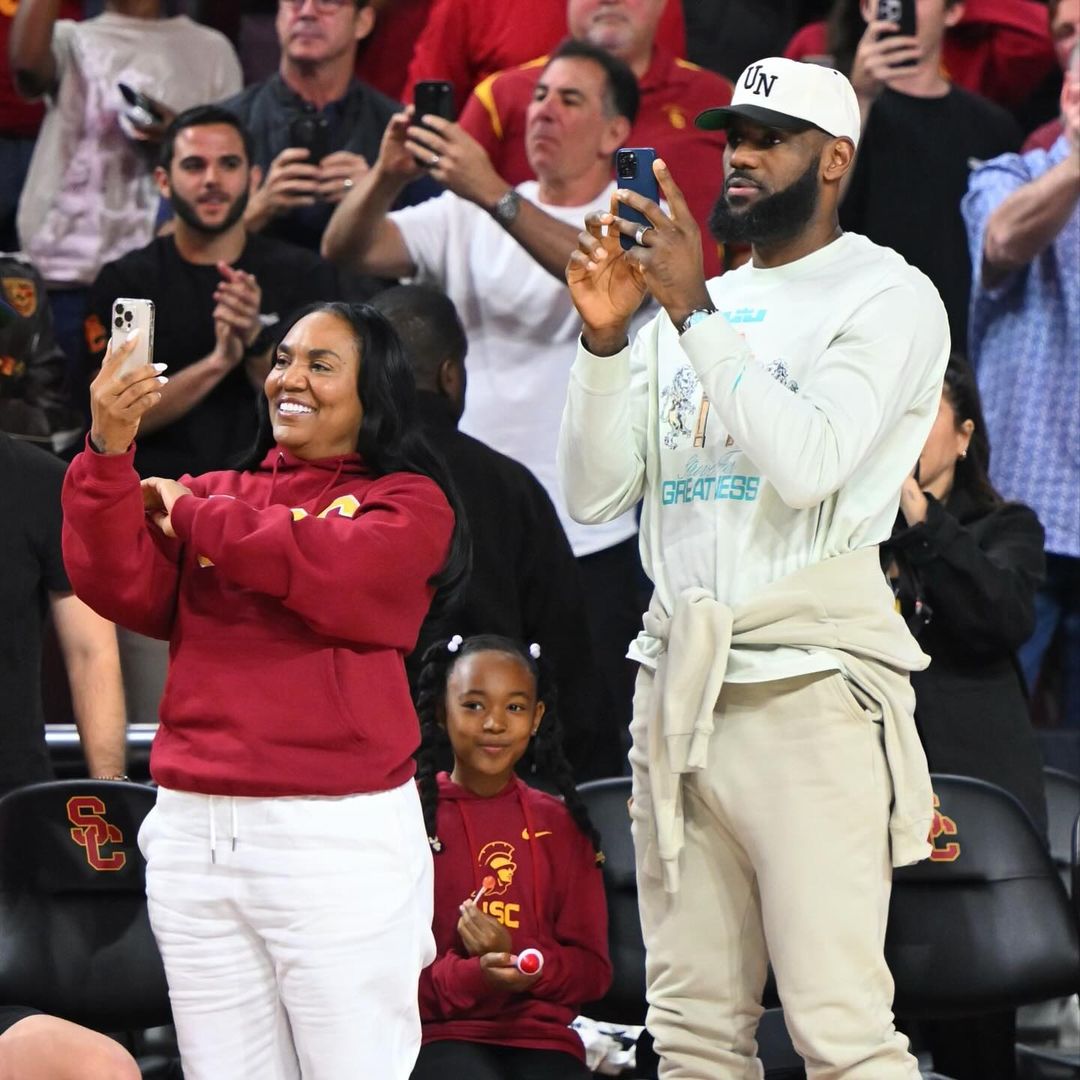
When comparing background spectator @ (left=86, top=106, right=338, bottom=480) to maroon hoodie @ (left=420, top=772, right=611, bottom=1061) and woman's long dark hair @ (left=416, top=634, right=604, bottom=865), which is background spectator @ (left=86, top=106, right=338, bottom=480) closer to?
woman's long dark hair @ (left=416, top=634, right=604, bottom=865)

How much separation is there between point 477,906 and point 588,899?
0.22 m

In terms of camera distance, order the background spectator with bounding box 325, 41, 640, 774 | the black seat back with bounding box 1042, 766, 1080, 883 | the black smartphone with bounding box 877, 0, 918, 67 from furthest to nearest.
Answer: the black smartphone with bounding box 877, 0, 918, 67, the background spectator with bounding box 325, 41, 640, 774, the black seat back with bounding box 1042, 766, 1080, 883

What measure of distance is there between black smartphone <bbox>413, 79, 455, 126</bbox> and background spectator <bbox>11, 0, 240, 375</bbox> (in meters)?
1.31

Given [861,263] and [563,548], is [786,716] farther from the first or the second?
[563,548]

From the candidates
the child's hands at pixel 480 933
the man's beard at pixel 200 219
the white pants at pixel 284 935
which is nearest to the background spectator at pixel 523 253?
the man's beard at pixel 200 219

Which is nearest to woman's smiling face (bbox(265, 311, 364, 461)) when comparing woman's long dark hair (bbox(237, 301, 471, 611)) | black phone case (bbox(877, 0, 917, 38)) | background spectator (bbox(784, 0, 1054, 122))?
woman's long dark hair (bbox(237, 301, 471, 611))

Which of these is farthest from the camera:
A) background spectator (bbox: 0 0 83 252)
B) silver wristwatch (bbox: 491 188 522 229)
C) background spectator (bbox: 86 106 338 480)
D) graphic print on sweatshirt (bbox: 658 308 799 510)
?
background spectator (bbox: 0 0 83 252)

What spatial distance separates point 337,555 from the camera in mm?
2973

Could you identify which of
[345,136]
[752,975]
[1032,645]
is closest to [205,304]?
[345,136]

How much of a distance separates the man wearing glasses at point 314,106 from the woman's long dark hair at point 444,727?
2.21 metres

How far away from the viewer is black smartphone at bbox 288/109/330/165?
5812mm

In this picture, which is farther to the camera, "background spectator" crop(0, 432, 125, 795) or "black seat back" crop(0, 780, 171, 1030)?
"background spectator" crop(0, 432, 125, 795)

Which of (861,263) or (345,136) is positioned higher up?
(345,136)

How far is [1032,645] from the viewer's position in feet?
17.8
